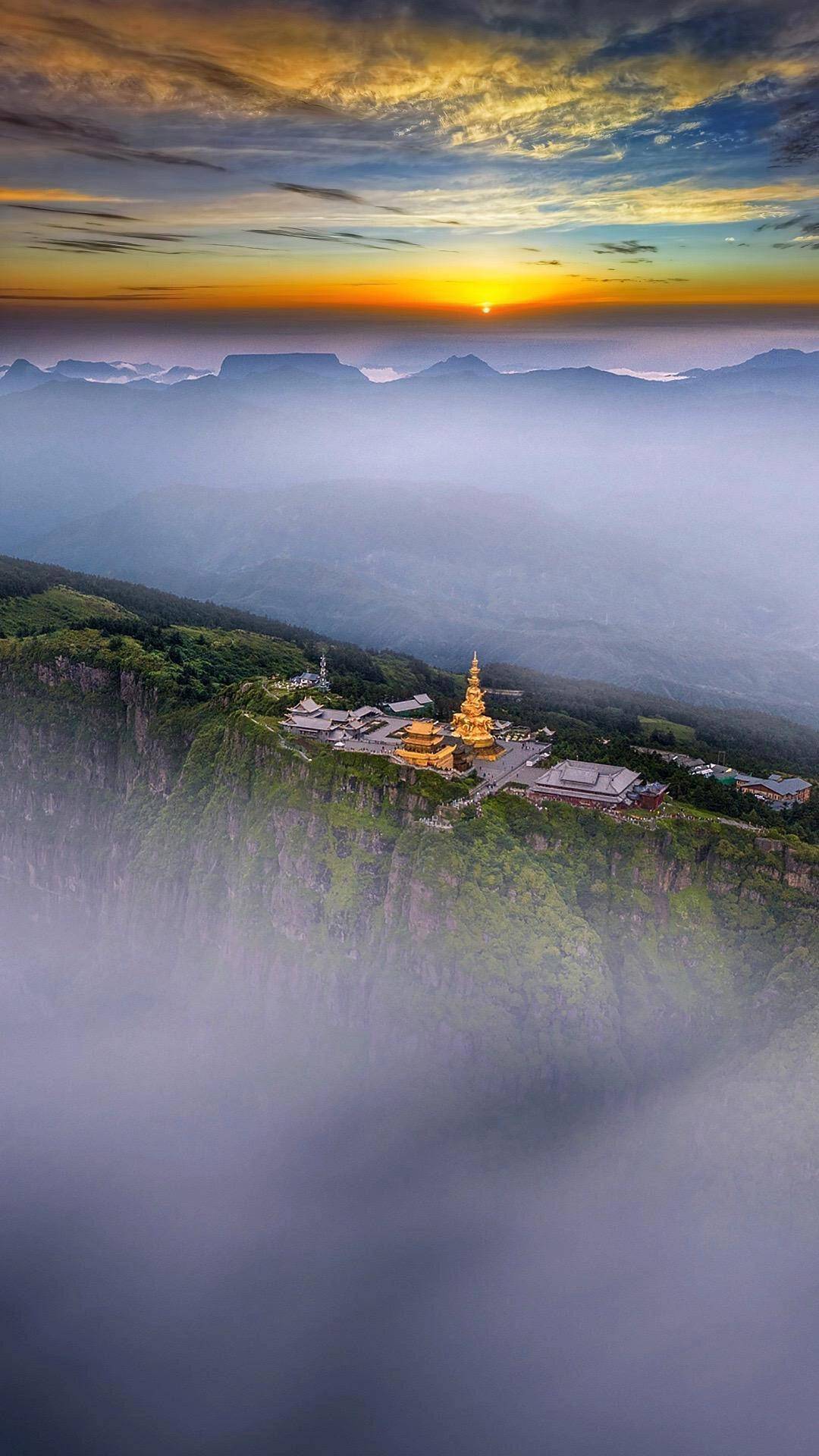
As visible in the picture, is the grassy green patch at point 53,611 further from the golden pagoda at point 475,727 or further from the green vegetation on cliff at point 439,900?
the golden pagoda at point 475,727

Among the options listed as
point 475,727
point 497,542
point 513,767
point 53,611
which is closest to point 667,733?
point 475,727

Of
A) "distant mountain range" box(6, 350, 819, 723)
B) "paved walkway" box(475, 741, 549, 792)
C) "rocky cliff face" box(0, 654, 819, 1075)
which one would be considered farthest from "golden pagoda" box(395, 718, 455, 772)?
"distant mountain range" box(6, 350, 819, 723)

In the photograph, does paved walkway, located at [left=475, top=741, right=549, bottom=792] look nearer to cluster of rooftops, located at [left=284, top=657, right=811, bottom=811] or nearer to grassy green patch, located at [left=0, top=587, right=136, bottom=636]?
cluster of rooftops, located at [left=284, top=657, right=811, bottom=811]

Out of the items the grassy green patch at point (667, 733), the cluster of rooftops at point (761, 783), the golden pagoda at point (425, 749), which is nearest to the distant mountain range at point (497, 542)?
the grassy green patch at point (667, 733)

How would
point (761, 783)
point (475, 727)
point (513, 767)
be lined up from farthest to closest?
point (475, 727) → point (761, 783) → point (513, 767)

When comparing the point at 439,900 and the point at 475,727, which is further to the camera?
the point at 475,727

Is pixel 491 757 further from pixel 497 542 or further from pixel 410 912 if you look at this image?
pixel 497 542

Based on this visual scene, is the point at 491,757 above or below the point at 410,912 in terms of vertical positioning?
above
